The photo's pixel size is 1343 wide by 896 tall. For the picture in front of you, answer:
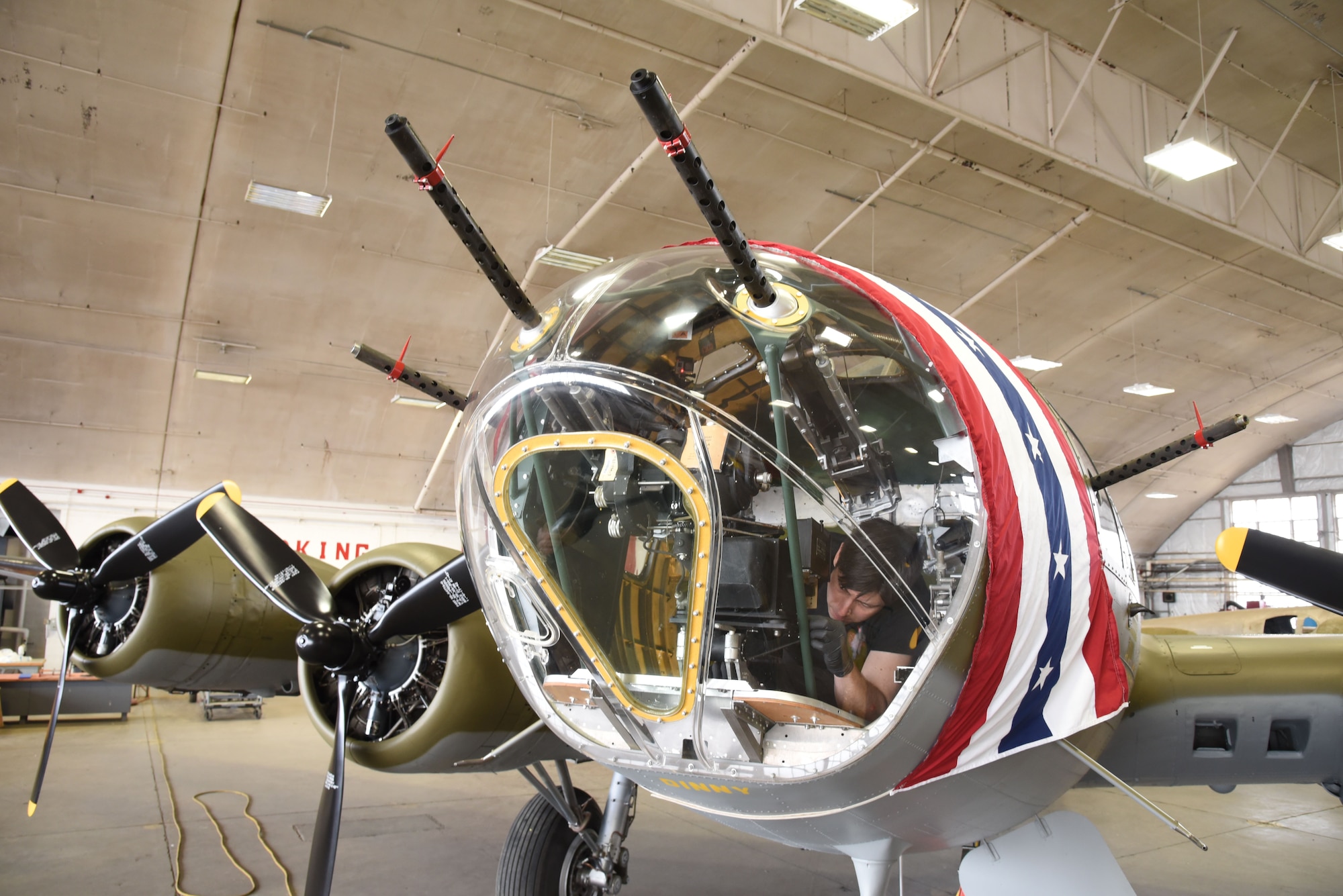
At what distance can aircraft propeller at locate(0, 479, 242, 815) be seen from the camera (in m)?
6.45

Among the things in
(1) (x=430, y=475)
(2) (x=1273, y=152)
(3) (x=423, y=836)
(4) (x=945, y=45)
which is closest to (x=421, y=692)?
(3) (x=423, y=836)

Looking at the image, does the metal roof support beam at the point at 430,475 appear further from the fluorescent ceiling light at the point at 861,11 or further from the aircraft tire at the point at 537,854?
the aircraft tire at the point at 537,854

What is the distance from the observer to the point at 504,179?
468 inches

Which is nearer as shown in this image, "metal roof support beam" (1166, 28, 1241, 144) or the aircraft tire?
the aircraft tire

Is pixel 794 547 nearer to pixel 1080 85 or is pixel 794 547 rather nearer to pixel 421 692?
pixel 421 692

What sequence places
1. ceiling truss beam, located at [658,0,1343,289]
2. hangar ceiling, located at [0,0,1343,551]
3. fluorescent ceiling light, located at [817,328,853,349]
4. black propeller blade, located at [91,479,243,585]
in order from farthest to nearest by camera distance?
hangar ceiling, located at [0,0,1343,551]
ceiling truss beam, located at [658,0,1343,289]
black propeller blade, located at [91,479,243,585]
fluorescent ceiling light, located at [817,328,853,349]

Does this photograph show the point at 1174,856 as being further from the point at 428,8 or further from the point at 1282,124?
the point at 1282,124

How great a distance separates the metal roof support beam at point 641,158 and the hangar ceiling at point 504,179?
0.27ft

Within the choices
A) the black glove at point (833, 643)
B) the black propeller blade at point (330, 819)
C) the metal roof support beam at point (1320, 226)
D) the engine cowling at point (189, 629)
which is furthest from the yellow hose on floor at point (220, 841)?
the metal roof support beam at point (1320, 226)

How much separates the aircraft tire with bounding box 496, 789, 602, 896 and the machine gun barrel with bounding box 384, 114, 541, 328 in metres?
3.14

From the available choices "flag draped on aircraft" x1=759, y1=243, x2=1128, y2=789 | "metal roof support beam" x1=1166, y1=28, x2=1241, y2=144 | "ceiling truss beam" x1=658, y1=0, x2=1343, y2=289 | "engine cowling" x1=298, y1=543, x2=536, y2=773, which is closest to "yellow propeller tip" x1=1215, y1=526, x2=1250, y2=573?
"flag draped on aircraft" x1=759, y1=243, x2=1128, y2=789

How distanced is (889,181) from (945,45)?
93.8 inches

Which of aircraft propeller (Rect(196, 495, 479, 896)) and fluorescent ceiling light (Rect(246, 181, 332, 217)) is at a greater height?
fluorescent ceiling light (Rect(246, 181, 332, 217))

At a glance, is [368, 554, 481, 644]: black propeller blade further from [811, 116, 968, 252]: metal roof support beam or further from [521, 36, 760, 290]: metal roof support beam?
[811, 116, 968, 252]: metal roof support beam
